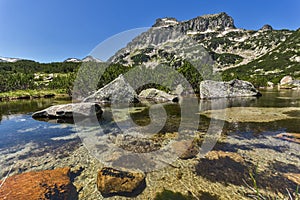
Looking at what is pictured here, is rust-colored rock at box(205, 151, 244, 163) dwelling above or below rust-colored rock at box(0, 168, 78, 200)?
below

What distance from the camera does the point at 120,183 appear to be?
5477 mm

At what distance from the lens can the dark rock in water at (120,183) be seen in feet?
17.2

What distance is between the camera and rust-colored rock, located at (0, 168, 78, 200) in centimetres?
483

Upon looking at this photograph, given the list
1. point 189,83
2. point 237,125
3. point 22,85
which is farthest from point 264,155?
point 22,85

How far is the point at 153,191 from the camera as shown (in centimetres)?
529

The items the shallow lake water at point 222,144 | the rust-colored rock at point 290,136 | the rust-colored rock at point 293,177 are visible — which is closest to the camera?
the rust-colored rock at point 293,177

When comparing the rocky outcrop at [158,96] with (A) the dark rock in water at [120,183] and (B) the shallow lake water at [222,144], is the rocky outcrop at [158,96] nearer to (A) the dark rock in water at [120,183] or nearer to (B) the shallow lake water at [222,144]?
(B) the shallow lake water at [222,144]

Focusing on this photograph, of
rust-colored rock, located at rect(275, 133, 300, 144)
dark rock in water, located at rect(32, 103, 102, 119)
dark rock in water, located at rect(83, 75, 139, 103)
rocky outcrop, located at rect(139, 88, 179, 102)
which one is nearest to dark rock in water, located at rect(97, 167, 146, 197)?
rust-colored rock, located at rect(275, 133, 300, 144)

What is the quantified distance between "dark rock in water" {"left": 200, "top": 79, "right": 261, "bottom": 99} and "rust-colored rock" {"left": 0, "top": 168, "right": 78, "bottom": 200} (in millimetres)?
32129

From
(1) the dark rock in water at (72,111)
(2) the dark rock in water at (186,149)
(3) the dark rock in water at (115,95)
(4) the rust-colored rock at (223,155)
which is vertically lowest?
(4) the rust-colored rock at (223,155)

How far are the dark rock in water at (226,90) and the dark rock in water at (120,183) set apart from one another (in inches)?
1220

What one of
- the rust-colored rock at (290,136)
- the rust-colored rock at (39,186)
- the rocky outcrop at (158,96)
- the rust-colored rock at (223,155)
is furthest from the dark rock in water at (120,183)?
the rocky outcrop at (158,96)

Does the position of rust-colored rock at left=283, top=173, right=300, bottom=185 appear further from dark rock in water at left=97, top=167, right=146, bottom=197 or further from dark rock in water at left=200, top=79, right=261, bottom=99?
dark rock in water at left=200, top=79, right=261, bottom=99

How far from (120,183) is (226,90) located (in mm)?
35270
